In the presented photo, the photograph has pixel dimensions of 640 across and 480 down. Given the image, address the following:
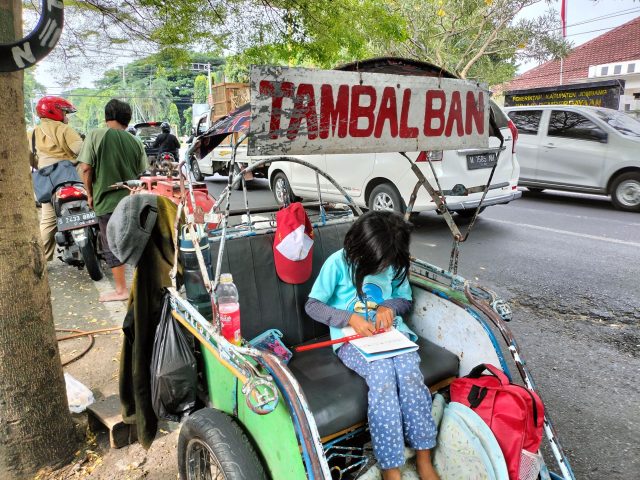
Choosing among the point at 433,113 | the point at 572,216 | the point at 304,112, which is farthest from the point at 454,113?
the point at 572,216

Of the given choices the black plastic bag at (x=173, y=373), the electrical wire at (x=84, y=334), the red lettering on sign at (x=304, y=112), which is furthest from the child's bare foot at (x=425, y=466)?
the electrical wire at (x=84, y=334)

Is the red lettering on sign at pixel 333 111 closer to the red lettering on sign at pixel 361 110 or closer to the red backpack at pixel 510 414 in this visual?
the red lettering on sign at pixel 361 110

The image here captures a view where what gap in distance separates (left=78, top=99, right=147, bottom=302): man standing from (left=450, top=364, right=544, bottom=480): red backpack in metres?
3.30

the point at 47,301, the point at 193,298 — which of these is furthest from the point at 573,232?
the point at 47,301

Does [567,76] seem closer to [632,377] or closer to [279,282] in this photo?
[632,377]

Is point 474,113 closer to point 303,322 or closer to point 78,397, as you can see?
point 303,322

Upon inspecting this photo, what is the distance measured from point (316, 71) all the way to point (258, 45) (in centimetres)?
370

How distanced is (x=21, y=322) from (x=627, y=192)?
29.0 ft

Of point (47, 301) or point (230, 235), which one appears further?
point (230, 235)

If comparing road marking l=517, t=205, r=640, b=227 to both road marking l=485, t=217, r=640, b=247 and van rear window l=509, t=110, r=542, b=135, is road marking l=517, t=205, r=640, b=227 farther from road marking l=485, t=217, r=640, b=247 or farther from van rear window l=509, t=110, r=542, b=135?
van rear window l=509, t=110, r=542, b=135

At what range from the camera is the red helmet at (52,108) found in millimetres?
4352

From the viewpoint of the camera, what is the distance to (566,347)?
3434mm

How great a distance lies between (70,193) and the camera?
4633 millimetres

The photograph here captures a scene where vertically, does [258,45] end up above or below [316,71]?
above
